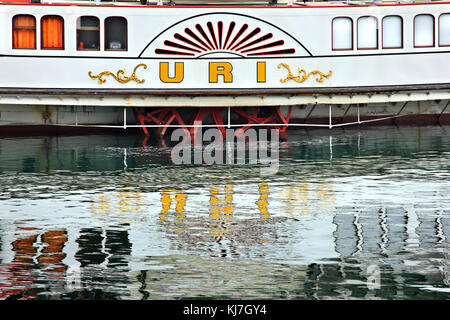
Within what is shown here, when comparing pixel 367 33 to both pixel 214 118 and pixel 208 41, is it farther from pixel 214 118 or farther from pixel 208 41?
pixel 214 118

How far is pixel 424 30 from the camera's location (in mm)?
28328

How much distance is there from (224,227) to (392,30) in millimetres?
15144

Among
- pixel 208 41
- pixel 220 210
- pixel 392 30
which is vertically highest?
pixel 392 30

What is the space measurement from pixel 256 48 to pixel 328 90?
8.55 feet

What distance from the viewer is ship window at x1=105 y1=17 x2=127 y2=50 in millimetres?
27281

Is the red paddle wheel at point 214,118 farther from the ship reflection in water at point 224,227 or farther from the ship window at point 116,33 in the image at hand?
the ship reflection in water at point 224,227

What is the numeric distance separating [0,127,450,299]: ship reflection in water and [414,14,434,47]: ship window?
490 cm

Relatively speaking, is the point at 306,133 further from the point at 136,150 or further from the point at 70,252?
the point at 70,252

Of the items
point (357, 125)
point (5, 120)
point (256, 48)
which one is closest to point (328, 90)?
point (256, 48)

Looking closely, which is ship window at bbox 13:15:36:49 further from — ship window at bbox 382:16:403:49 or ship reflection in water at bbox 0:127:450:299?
ship window at bbox 382:16:403:49

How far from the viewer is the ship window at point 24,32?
26875 millimetres

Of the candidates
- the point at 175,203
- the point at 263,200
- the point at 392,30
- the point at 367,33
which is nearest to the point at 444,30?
the point at 392,30

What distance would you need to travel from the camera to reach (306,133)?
101 feet

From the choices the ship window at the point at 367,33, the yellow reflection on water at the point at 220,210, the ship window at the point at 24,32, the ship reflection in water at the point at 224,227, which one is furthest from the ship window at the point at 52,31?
the yellow reflection on water at the point at 220,210
